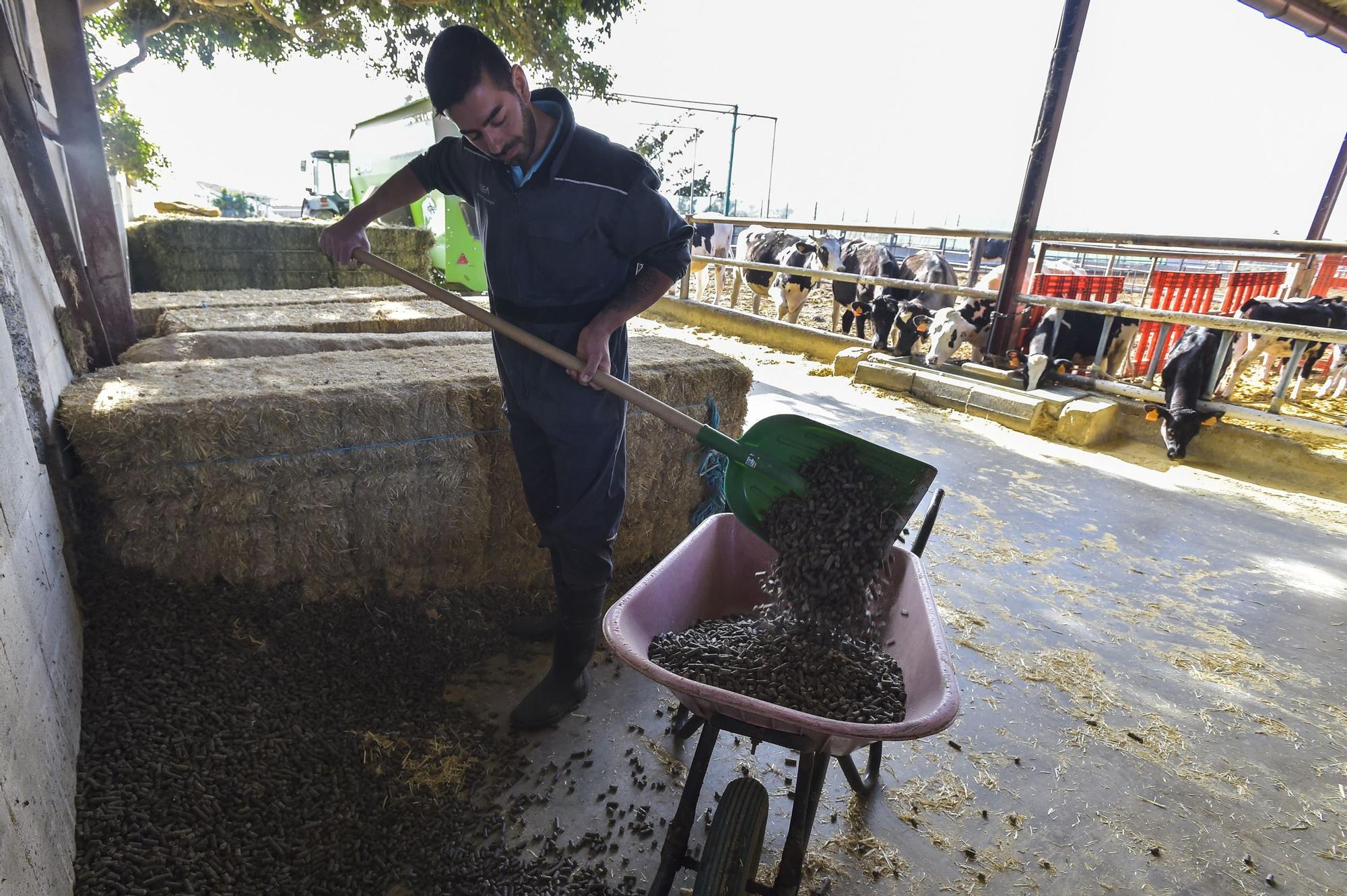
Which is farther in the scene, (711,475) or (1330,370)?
(1330,370)

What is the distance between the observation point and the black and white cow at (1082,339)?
271 inches

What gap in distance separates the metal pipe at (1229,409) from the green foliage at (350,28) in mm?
6418

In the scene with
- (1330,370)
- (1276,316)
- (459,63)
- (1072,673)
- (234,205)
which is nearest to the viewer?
(459,63)

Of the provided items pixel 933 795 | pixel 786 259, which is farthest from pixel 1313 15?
pixel 933 795

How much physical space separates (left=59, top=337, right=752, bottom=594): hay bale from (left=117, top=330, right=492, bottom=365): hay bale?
0.30 m

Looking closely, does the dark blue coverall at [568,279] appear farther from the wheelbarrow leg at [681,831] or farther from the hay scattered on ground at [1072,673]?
the hay scattered on ground at [1072,673]

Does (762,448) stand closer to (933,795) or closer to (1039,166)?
(933,795)

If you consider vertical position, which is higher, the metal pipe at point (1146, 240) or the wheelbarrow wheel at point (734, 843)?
the metal pipe at point (1146, 240)

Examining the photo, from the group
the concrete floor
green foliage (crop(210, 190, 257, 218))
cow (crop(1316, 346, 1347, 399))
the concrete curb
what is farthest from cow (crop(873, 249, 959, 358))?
green foliage (crop(210, 190, 257, 218))

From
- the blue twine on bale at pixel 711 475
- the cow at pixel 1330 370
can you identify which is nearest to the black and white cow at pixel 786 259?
the cow at pixel 1330 370

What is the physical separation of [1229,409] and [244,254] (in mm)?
10619

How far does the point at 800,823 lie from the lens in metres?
1.50

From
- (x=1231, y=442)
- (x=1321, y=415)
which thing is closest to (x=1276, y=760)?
(x=1231, y=442)

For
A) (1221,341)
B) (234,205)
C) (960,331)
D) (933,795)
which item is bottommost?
(933,795)
